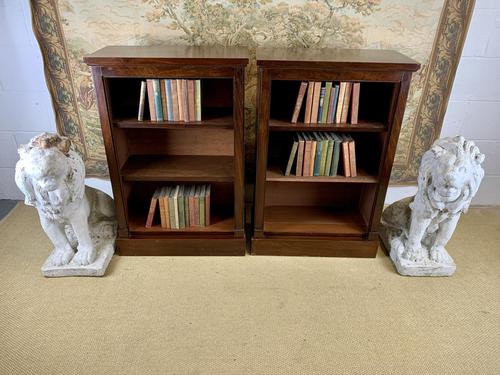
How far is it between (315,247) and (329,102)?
2.70 feet

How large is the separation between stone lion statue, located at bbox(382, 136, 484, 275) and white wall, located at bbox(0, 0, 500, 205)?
1.64 ft

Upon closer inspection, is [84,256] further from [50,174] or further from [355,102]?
[355,102]

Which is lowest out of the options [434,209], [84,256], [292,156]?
[84,256]

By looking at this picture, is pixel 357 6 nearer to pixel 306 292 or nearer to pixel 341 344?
pixel 306 292

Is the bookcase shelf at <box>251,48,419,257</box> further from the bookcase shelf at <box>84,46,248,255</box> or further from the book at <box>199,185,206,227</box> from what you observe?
the book at <box>199,185,206,227</box>

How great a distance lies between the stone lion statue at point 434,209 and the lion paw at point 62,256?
5.77 feet

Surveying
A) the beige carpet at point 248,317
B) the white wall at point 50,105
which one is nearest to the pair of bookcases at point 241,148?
the beige carpet at point 248,317

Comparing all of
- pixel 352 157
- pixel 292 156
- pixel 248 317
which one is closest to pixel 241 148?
pixel 292 156

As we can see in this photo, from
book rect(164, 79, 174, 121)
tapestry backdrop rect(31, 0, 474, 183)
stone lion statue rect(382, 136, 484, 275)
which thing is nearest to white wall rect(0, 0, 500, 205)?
tapestry backdrop rect(31, 0, 474, 183)

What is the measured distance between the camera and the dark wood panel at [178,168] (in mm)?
1834

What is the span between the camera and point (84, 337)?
150 centimetres

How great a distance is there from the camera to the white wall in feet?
6.28

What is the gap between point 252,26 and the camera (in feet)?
6.16

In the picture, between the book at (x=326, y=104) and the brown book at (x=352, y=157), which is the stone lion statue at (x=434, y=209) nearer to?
the brown book at (x=352, y=157)
